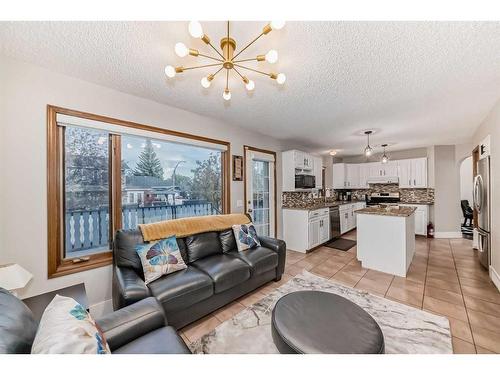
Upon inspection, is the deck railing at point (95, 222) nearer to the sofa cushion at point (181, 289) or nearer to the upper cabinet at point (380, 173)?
the sofa cushion at point (181, 289)

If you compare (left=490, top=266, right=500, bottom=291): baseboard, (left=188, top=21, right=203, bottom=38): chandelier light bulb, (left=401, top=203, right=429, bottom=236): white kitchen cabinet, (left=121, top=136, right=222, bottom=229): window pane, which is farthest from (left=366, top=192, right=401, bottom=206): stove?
(left=188, top=21, right=203, bottom=38): chandelier light bulb

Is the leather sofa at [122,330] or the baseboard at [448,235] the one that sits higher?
the leather sofa at [122,330]

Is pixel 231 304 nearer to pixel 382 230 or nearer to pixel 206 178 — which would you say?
pixel 206 178

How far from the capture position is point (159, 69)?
1.87m

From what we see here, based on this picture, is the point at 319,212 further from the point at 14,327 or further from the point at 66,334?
the point at 14,327

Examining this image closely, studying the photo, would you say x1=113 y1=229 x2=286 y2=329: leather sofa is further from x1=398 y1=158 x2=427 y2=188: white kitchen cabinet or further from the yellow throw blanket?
x1=398 y1=158 x2=427 y2=188: white kitchen cabinet

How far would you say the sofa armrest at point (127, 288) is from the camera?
1626mm

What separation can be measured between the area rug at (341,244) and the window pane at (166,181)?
2878mm

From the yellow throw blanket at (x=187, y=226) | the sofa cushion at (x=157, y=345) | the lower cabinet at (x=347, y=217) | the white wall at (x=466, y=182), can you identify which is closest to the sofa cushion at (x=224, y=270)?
the yellow throw blanket at (x=187, y=226)

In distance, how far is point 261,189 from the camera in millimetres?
4152

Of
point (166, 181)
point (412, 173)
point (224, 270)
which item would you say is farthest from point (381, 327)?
point (412, 173)

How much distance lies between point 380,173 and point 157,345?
6733mm

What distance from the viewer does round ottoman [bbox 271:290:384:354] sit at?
3.91ft
